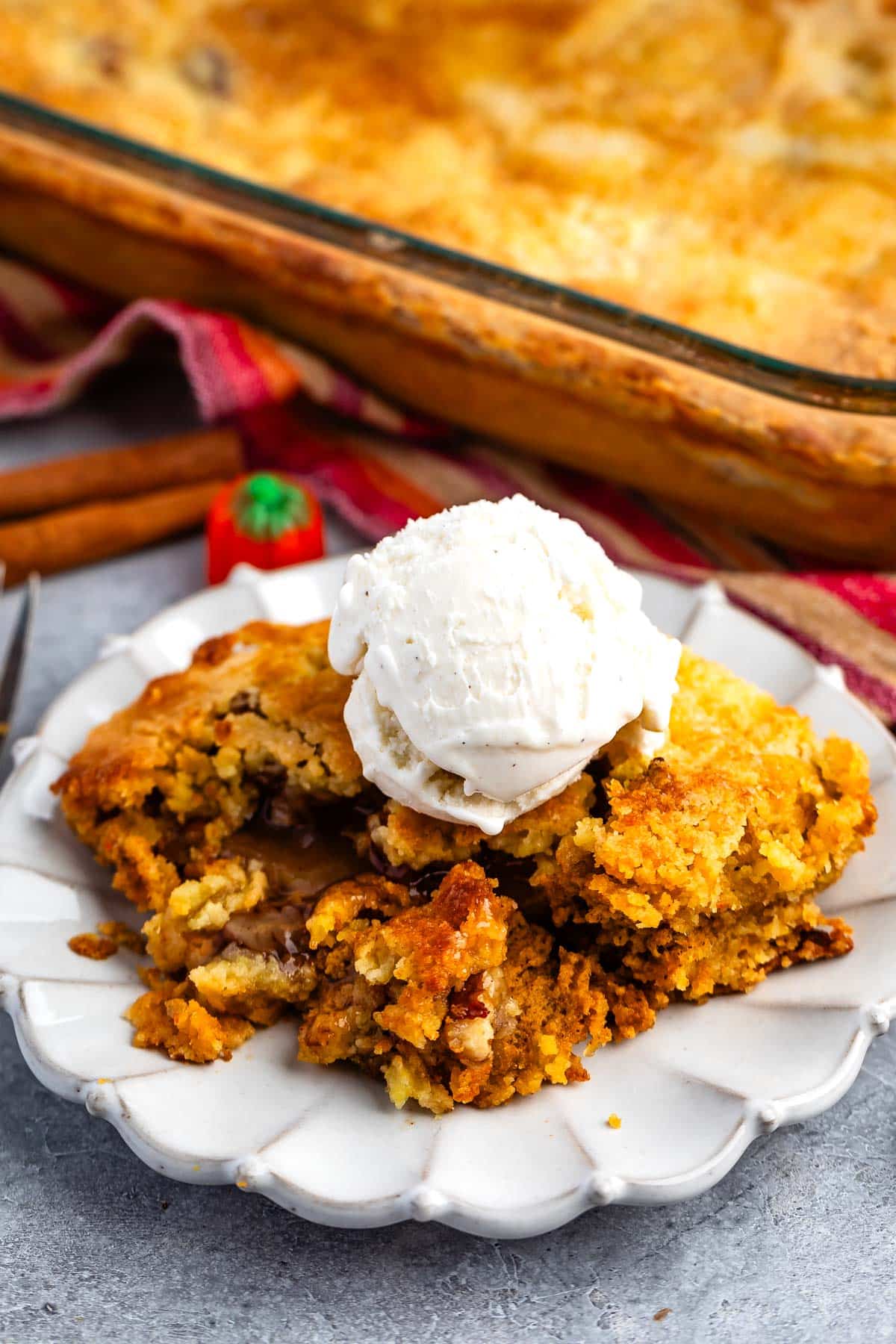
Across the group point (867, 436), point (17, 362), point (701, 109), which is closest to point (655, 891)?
point (867, 436)

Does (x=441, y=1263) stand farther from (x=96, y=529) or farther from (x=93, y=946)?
(x=96, y=529)

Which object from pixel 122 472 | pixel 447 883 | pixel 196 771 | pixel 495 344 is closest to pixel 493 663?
pixel 447 883

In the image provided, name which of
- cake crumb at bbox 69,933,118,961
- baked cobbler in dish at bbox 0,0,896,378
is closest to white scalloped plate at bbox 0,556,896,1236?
cake crumb at bbox 69,933,118,961

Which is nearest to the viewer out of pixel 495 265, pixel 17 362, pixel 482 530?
pixel 482 530

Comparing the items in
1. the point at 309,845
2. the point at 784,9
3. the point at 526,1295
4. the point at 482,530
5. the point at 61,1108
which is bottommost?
the point at 61,1108

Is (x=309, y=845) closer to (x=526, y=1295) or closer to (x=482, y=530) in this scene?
(x=482, y=530)

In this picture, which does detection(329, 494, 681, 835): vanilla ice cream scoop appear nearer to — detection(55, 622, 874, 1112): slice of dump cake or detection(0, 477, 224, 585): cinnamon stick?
detection(55, 622, 874, 1112): slice of dump cake
